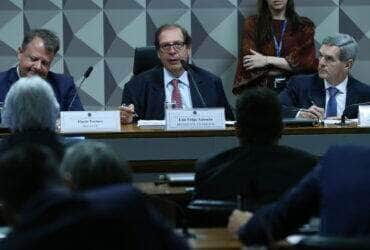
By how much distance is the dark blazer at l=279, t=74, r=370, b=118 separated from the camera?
6570 mm

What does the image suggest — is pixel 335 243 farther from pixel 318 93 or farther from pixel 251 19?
pixel 251 19

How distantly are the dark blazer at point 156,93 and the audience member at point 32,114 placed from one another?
236 cm

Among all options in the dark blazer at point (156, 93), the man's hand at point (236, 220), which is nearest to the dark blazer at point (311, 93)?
the dark blazer at point (156, 93)

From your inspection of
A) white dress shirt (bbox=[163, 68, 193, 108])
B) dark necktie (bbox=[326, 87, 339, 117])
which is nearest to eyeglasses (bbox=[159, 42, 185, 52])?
white dress shirt (bbox=[163, 68, 193, 108])

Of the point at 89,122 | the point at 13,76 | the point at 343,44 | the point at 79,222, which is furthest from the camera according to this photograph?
the point at 343,44

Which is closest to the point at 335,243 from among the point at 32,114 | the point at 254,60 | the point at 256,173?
the point at 256,173

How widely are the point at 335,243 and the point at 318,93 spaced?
4.35 m

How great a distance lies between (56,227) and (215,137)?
138 inches

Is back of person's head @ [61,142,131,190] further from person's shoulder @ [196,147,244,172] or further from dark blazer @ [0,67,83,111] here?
dark blazer @ [0,67,83,111]

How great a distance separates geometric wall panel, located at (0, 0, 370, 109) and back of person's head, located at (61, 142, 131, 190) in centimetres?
571

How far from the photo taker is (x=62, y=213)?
2213mm

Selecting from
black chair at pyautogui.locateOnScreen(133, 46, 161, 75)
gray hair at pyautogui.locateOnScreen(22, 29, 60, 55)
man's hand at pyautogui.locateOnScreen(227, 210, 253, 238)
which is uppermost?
gray hair at pyautogui.locateOnScreen(22, 29, 60, 55)

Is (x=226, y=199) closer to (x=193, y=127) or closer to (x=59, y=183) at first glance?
(x=59, y=183)

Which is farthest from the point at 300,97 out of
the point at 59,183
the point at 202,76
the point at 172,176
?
the point at 59,183
